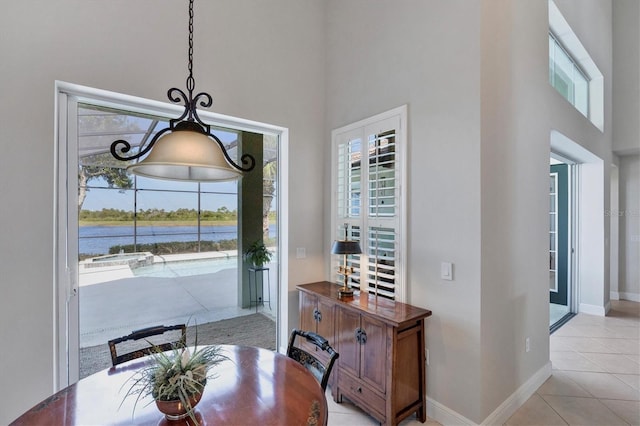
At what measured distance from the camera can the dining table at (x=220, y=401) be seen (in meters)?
1.19

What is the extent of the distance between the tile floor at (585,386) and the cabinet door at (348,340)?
371mm

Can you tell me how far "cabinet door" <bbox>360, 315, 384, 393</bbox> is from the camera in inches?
84.5

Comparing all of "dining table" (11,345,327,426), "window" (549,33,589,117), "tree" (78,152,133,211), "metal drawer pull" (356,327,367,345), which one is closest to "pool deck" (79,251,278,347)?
"tree" (78,152,133,211)

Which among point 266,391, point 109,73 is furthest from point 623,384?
point 109,73

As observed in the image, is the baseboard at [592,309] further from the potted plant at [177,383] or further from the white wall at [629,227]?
the potted plant at [177,383]

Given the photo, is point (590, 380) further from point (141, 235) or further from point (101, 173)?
point (101, 173)

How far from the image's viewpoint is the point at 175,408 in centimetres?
117

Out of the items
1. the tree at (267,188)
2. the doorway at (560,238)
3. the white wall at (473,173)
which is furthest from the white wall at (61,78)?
the doorway at (560,238)

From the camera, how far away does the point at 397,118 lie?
259 centimetres

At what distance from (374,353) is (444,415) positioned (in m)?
0.70

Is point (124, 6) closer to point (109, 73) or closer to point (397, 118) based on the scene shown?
point (109, 73)

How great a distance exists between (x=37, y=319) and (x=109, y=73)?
1.75m

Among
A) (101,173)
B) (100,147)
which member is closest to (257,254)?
(101,173)

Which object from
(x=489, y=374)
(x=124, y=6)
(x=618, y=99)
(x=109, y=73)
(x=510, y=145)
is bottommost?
(x=489, y=374)
